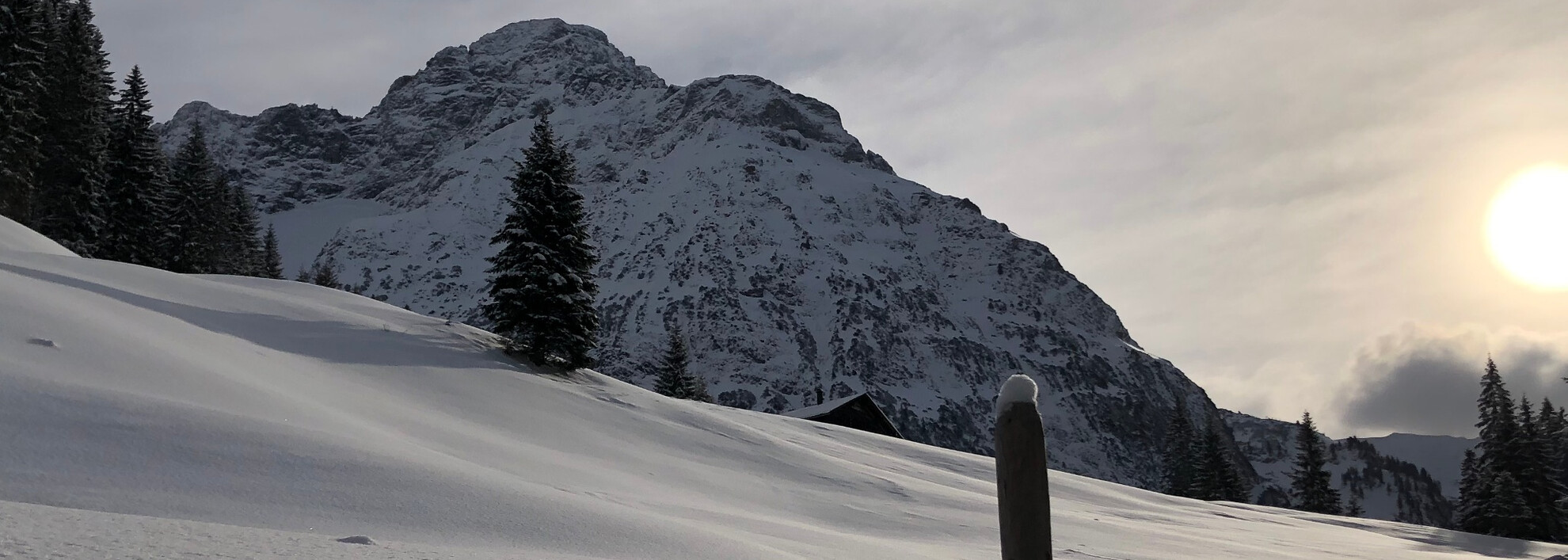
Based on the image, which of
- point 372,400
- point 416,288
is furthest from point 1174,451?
point 416,288

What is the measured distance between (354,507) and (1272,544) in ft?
54.1

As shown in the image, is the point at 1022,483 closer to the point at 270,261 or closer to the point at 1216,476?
the point at 1216,476

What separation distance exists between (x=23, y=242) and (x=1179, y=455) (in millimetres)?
59069

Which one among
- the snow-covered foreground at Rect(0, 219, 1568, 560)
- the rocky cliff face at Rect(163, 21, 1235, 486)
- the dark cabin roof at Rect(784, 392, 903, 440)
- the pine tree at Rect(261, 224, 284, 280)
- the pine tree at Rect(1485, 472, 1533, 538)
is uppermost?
the rocky cliff face at Rect(163, 21, 1235, 486)

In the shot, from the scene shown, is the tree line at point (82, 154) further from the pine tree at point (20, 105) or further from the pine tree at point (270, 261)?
the pine tree at point (270, 261)

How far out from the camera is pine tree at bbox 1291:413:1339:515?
5203cm

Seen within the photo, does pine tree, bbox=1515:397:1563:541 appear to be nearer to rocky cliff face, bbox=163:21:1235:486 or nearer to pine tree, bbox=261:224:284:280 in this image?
pine tree, bbox=261:224:284:280

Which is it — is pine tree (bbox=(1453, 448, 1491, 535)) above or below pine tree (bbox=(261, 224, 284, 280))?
below

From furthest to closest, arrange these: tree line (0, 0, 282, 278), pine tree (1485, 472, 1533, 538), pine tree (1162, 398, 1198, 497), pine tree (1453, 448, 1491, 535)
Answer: pine tree (1162, 398, 1198, 497), pine tree (1453, 448, 1491, 535), pine tree (1485, 472, 1533, 538), tree line (0, 0, 282, 278)

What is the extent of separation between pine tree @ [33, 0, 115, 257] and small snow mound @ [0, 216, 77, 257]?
58.7 ft

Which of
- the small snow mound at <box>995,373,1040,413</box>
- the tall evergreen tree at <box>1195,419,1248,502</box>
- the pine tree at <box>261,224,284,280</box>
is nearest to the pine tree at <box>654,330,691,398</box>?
the pine tree at <box>261,224,284,280</box>

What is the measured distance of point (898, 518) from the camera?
14539 millimetres

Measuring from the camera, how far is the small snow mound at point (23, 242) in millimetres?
18422

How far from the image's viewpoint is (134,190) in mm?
41906
